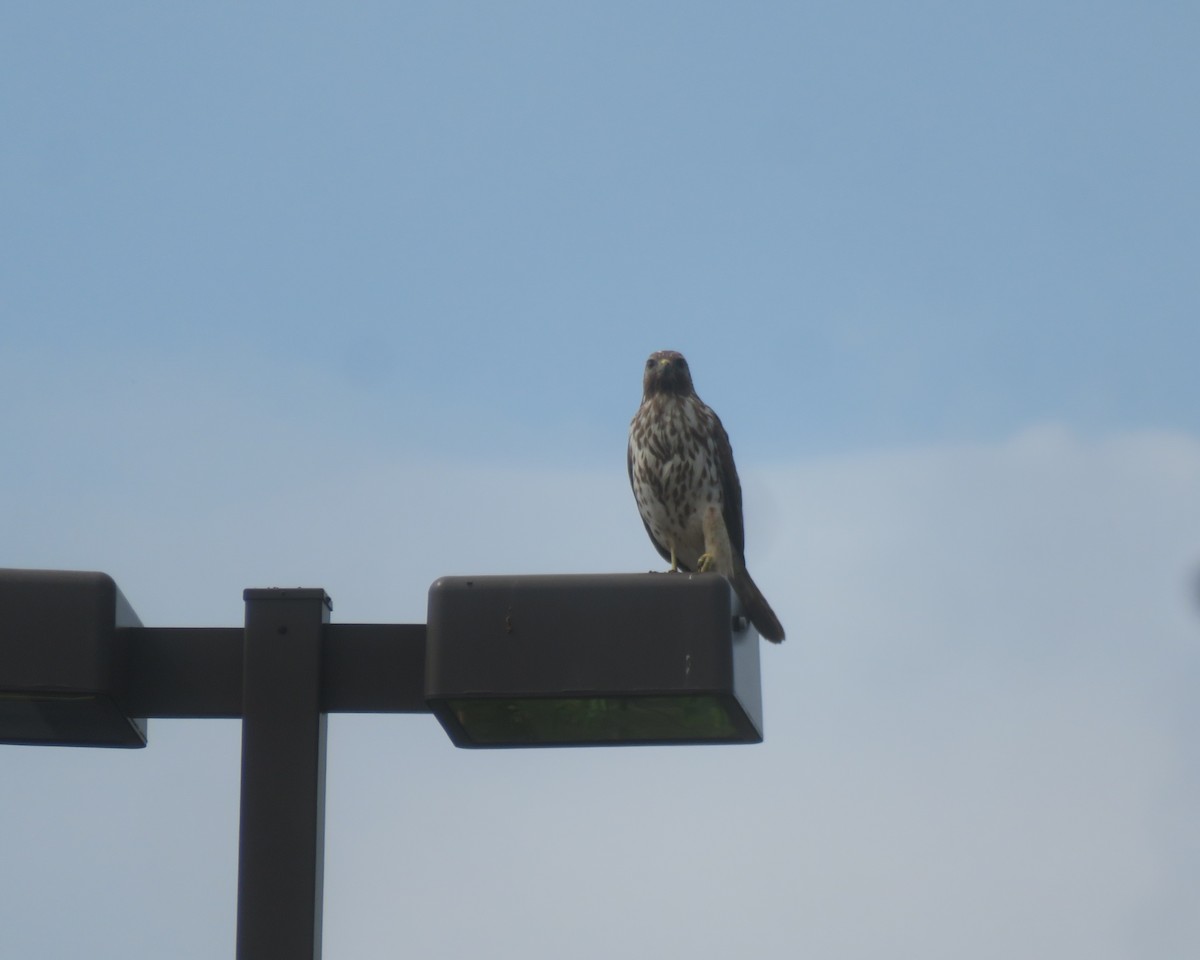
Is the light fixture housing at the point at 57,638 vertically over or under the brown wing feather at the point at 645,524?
under

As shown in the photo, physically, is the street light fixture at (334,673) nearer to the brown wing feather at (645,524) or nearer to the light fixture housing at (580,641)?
the light fixture housing at (580,641)

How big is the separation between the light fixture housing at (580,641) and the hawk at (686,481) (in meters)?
4.05

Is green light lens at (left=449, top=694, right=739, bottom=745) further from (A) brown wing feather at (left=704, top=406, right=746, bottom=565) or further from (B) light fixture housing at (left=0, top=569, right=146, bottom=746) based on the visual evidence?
(A) brown wing feather at (left=704, top=406, right=746, bottom=565)

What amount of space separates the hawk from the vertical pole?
405cm

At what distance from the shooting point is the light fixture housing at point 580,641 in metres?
2.96

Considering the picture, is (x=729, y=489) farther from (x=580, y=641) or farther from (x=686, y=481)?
(x=580, y=641)

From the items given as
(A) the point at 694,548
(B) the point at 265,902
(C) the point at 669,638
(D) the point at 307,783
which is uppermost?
(A) the point at 694,548

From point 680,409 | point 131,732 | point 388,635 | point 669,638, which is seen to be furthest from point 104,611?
point 680,409

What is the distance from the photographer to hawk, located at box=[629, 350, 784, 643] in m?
7.29

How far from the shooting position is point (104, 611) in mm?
3076

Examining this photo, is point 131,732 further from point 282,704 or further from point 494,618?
point 494,618

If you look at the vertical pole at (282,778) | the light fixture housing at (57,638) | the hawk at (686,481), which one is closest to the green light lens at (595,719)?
the vertical pole at (282,778)

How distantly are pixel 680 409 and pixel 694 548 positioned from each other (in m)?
0.61

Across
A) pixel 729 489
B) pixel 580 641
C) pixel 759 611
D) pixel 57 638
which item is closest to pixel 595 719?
pixel 580 641
